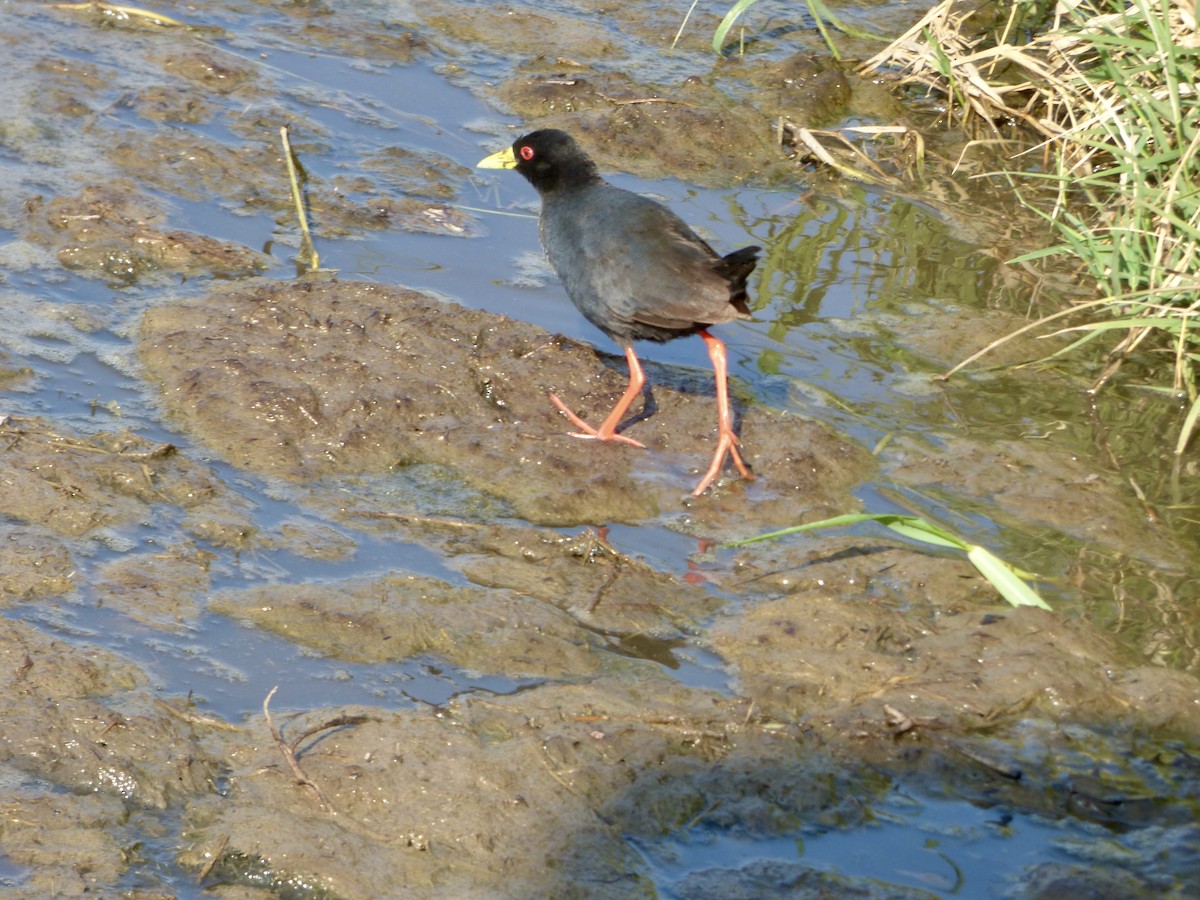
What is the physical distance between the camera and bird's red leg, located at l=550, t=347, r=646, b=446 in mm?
4875

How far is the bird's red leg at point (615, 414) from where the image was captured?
16.0ft

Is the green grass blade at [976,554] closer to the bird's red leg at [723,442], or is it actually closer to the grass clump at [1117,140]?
the bird's red leg at [723,442]

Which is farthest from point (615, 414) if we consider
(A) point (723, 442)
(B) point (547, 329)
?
(B) point (547, 329)

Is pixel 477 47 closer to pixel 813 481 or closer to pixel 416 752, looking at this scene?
pixel 813 481

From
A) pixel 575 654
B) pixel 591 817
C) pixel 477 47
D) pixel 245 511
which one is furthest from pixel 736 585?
pixel 477 47

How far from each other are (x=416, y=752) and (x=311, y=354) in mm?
2060

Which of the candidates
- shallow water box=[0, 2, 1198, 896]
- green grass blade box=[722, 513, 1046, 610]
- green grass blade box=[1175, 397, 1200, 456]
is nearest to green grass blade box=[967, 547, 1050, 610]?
green grass blade box=[722, 513, 1046, 610]

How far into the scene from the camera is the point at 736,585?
166 inches

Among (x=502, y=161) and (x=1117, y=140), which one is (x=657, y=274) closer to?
(x=502, y=161)

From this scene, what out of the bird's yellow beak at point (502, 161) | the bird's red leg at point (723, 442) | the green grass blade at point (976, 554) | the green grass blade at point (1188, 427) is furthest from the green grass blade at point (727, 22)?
the green grass blade at point (976, 554)

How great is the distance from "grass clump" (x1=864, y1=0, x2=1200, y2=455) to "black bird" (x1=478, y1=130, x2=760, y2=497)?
135cm

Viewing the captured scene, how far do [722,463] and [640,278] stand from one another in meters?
0.66

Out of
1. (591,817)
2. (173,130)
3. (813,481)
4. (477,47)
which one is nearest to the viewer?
(591,817)

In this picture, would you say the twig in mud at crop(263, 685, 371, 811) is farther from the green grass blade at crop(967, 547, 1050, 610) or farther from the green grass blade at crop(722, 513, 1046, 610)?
the green grass blade at crop(967, 547, 1050, 610)
